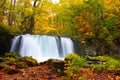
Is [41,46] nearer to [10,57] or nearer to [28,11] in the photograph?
[28,11]

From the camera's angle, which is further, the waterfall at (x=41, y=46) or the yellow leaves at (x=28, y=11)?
the yellow leaves at (x=28, y=11)

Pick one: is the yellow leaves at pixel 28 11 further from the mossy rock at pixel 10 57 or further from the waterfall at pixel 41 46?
the mossy rock at pixel 10 57

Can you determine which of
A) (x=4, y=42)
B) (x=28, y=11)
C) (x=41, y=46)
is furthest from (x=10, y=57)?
(x=28, y=11)

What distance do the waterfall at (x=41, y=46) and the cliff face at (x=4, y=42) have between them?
51 centimetres

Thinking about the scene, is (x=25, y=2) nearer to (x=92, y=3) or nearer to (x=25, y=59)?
(x=92, y=3)

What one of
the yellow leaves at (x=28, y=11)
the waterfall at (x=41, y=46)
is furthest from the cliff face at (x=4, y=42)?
the yellow leaves at (x=28, y=11)

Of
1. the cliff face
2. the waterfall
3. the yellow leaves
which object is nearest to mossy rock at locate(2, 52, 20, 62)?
the cliff face

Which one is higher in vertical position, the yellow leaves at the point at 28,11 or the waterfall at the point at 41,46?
the yellow leaves at the point at 28,11

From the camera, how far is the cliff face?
988 inches

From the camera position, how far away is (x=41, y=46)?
28.5m

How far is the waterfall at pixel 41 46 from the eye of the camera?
26372mm

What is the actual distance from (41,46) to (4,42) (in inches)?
184

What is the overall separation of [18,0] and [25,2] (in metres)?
1.02

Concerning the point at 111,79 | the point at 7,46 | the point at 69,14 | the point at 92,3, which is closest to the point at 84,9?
the point at 92,3
